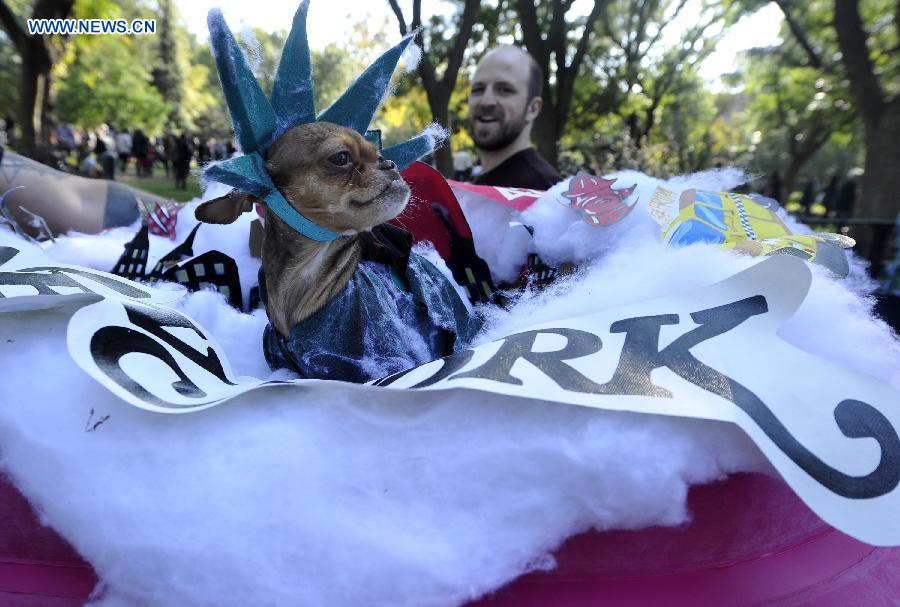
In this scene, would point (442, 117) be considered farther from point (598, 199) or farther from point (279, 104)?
point (279, 104)

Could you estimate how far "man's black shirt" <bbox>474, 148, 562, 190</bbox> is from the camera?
2.27 meters

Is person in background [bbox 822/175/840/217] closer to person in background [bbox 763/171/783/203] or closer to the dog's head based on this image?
person in background [bbox 763/171/783/203]

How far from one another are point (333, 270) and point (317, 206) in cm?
13

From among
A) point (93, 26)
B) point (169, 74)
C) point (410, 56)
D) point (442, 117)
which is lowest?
point (410, 56)

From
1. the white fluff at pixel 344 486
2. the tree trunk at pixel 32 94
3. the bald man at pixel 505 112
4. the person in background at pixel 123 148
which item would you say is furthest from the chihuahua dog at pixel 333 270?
the person in background at pixel 123 148

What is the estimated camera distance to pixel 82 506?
2.19 feet

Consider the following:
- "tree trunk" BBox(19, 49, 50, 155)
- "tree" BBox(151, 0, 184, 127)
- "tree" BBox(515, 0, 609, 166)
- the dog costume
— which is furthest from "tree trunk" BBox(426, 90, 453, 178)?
"tree" BBox(151, 0, 184, 127)

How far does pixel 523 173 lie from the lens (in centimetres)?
232

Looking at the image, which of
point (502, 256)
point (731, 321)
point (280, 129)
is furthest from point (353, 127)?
point (731, 321)

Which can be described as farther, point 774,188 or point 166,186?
point 774,188

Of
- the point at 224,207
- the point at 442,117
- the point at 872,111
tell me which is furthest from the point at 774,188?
the point at 224,207

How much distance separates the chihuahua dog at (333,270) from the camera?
1.03 m

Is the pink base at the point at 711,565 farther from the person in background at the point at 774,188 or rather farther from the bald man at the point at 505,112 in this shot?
the person in background at the point at 774,188

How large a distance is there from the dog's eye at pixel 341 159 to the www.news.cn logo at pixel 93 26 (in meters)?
3.74
